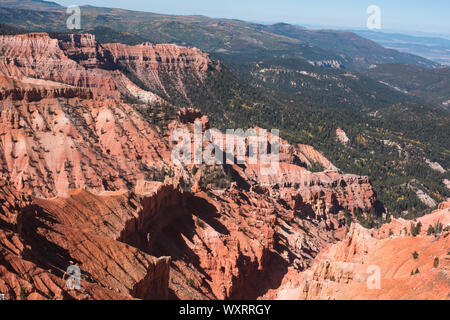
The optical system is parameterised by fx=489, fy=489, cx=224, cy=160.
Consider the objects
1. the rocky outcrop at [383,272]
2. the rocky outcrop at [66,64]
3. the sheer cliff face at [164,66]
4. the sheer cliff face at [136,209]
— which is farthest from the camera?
the sheer cliff face at [164,66]

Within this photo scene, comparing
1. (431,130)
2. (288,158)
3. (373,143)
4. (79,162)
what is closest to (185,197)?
(79,162)

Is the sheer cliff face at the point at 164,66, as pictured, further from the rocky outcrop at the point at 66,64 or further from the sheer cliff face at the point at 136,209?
the sheer cliff face at the point at 136,209

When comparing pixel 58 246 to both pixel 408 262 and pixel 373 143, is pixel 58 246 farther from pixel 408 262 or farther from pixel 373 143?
pixel 373 143

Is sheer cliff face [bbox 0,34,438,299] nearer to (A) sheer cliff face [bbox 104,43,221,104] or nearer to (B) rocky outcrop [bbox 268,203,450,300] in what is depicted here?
(B) rocky outcrop [bbox 268,203,450,300]

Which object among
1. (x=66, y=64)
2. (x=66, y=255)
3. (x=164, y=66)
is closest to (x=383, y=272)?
(x=66, y=255)

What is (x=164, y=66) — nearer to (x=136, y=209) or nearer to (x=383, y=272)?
(x=136, y=209)

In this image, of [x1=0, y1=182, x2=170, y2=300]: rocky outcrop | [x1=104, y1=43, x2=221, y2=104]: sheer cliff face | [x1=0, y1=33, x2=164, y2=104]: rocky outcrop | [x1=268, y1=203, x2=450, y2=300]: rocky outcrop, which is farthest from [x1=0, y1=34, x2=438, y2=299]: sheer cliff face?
[x1=104, y1=43, x2=221, y2=104]: sheer cliff face

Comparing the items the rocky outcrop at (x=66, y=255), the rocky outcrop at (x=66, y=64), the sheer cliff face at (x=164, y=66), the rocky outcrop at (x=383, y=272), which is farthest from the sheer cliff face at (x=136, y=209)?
the sheer cliff face at (x=164, y=66)

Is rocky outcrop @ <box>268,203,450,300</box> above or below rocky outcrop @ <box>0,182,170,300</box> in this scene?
below

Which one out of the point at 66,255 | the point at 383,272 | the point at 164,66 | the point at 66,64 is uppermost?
the point at 66,64

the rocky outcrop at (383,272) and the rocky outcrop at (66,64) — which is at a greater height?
the rocky outcrop at (66,64)

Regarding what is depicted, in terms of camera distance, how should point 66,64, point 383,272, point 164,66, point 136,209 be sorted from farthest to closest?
point 164,66
point 66,64
point 136,209
point 383,272
